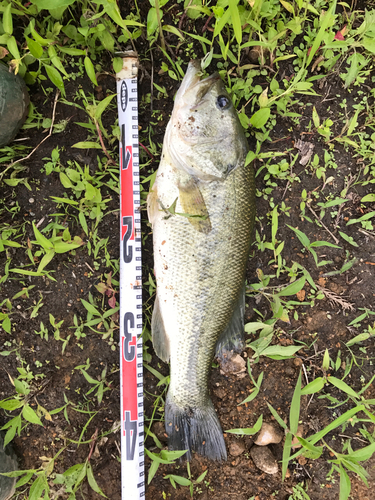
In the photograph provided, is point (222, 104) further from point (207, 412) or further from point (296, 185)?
point (207, 412)

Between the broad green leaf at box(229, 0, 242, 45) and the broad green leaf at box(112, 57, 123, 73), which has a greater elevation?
the broad green leaf at box(229, 0, 242, 45)

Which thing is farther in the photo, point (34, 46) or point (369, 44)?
point (369, 44)

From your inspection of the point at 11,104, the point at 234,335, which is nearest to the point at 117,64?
the point at 11,104

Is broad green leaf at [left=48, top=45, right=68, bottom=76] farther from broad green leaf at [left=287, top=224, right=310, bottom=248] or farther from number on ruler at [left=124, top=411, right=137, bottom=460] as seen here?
number on ruler at [left=124, top=411, right=137, bottom=460]

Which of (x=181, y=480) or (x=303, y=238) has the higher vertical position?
(x=303, y=238)

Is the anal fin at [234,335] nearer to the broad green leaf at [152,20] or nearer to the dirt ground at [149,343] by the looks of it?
the dirt ground at [149,343]

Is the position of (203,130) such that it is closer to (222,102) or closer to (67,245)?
(222,102)

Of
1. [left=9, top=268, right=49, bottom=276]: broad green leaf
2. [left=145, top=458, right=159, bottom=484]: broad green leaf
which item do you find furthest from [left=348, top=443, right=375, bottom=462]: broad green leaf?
[left=9, top=268, right=49, bottom=276]: broad green leaf

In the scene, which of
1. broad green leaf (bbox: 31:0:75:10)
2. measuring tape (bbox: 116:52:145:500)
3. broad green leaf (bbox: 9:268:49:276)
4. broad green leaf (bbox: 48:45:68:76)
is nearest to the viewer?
broad green leaf (bbox: 31:0:75:10)
